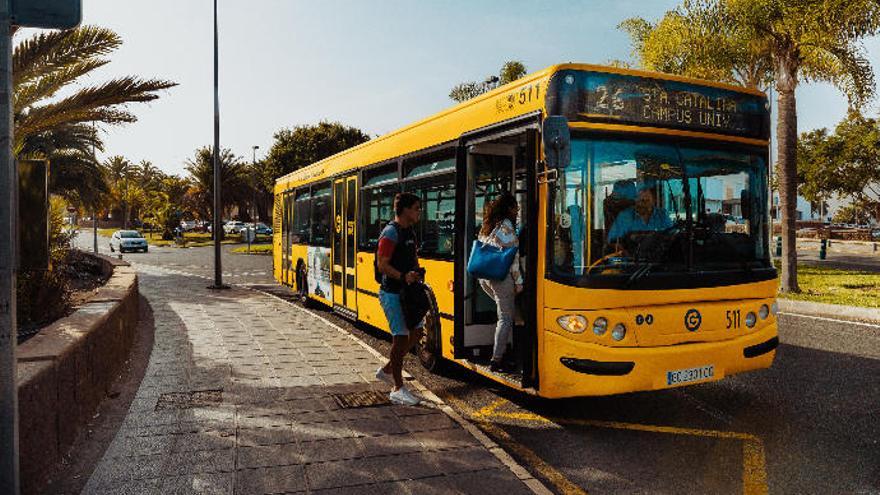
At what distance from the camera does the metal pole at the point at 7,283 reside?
3.33 m

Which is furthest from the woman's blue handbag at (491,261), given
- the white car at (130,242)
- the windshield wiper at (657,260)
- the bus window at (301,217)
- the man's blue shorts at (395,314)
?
the white car at (130,242)

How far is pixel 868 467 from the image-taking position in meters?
4.58

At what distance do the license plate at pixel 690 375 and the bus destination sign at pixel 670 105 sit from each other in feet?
6.63

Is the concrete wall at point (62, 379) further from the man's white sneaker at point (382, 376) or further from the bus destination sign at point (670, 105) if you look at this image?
the bus destination sign at point (670, 105)

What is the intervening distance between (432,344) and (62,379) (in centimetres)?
388

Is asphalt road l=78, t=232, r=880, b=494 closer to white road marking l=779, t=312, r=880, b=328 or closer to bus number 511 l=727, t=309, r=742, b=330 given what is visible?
bus number 511 l=727, t=309, r=742, b=330

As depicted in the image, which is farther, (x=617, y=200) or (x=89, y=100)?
(x=89, y=100)

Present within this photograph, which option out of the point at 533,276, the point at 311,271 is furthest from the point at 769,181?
the point at 311,271

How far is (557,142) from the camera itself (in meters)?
5.01

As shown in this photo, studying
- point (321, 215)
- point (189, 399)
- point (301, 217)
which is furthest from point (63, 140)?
point (189, 399)

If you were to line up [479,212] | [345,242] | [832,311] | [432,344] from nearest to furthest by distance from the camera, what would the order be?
[479,212] → [432,344] → [345,242] → [832,311]

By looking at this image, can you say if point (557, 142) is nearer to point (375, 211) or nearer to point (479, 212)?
point (479, 212)

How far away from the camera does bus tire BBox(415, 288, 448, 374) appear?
7383 mm

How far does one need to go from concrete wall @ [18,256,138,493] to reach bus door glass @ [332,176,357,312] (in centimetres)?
356
